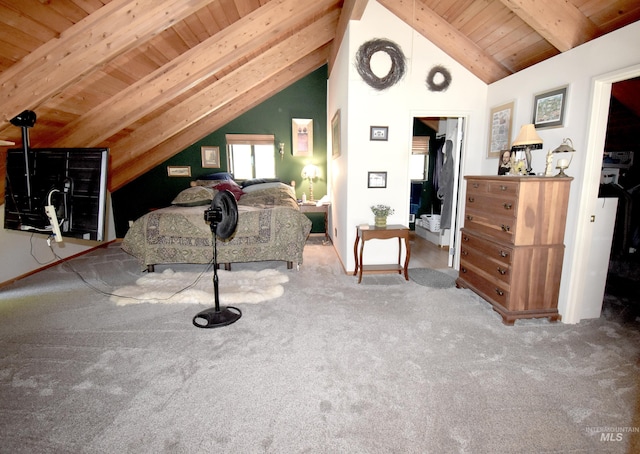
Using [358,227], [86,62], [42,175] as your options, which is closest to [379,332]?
[358,227]

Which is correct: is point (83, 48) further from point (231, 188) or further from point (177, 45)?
point (231, 188)

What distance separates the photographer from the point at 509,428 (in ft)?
5.32

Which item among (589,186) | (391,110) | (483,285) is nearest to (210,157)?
(391,110)

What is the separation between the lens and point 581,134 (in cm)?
254

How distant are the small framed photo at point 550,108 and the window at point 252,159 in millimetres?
4292

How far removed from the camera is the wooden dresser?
257 cm

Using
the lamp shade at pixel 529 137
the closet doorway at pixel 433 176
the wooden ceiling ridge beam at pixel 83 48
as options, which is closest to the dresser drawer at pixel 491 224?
the lamp shade at pixel 529 137

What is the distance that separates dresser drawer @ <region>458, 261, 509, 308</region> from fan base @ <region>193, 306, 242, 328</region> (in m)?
2.37

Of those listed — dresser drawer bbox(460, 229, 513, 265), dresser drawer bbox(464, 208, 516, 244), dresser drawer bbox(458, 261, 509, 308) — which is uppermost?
dresser drawer bbox(464, 208, 516, 244)

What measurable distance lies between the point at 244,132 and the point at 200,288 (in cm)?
352

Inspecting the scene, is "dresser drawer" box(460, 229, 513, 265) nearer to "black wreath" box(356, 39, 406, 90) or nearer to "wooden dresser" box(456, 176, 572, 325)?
"wooden dresser" box(456, 176, 572, 325)

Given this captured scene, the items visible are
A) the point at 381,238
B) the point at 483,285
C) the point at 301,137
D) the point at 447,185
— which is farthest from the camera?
the point at 301,137

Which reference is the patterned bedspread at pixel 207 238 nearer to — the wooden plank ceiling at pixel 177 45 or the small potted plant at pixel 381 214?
the small potted plant at pixel 381 214

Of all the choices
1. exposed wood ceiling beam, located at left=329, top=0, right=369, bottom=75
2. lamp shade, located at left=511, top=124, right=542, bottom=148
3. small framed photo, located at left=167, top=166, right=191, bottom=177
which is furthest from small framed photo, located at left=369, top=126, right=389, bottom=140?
small framed photo, located at left=167, top=166, right=191, bottom=177
